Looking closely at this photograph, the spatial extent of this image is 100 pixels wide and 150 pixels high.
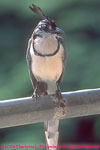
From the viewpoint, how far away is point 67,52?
8.95ft

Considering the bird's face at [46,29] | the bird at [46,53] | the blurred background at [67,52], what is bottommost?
the blurred background at [67,52]

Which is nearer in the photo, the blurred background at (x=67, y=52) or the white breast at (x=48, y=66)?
the white breast at (x=48, y=66)

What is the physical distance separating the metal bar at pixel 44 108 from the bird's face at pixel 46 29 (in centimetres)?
54

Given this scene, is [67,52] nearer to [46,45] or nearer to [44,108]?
[46,45]

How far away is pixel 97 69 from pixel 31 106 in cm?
163

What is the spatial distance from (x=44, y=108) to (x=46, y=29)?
671 millimetres

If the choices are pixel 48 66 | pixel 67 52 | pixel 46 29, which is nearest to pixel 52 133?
pixel 48 66

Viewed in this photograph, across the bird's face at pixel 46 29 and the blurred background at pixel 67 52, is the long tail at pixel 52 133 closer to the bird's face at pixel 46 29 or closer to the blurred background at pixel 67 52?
the bird's face at pixel 46 29

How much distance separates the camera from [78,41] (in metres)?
2.83

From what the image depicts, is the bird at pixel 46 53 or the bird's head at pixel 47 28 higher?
the bird's head at pixel 47 28

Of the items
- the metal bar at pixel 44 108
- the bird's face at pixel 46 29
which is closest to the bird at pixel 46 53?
the bird's face at pixel 46 29

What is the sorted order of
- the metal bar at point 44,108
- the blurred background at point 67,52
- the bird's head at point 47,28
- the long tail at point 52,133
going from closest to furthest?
the metal bar at point 44,108
the long tail at point 52,133
the bird's head at point 47,28
the blurred background at point 67,52

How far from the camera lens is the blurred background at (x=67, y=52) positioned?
2.66 meters

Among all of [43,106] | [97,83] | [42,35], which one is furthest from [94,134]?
[43,106]
